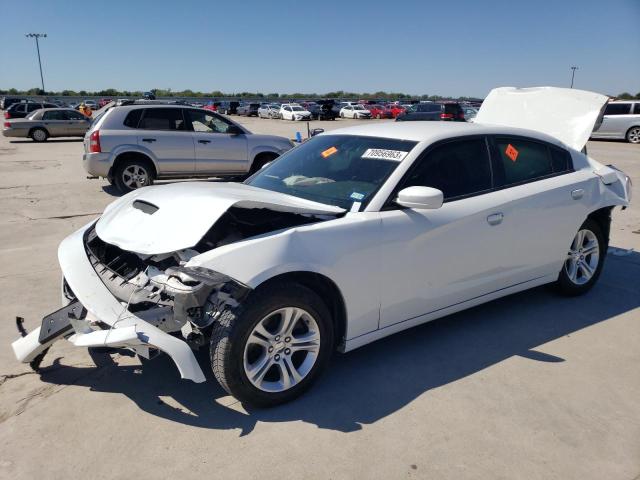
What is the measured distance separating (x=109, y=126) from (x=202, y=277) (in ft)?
26.3

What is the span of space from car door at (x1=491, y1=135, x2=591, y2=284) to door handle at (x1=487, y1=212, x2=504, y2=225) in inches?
1.7

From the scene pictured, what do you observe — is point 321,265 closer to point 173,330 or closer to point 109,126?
point 173,330

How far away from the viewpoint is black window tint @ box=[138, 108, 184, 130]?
9.92 meters

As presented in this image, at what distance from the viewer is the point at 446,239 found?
Result: 3602 millimetres

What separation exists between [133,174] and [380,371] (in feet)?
26.0

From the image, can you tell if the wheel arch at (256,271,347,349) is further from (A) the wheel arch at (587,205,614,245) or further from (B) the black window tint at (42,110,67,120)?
(B) the black window tint at (42,110,67,120)

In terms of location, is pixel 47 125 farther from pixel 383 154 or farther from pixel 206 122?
pixel 383 154

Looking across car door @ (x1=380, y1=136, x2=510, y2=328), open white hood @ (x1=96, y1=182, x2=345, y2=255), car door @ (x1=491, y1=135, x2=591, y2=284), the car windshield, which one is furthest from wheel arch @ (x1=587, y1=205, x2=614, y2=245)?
open white hood @ (x1=96, y1=182, x2=345, y2=255)

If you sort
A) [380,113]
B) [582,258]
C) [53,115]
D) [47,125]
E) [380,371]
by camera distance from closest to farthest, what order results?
[380,371], [582,258], [47,125], [53,115], [380,113]

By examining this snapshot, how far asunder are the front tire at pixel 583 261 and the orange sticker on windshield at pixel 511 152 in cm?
104

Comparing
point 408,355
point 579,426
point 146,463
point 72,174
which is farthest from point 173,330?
point 72,174

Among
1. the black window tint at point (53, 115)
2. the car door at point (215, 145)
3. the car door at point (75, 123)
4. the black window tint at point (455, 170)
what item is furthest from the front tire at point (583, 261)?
the black window tint at point (53, 115)

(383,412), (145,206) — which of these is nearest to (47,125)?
(145,206)

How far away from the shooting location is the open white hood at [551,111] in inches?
198
